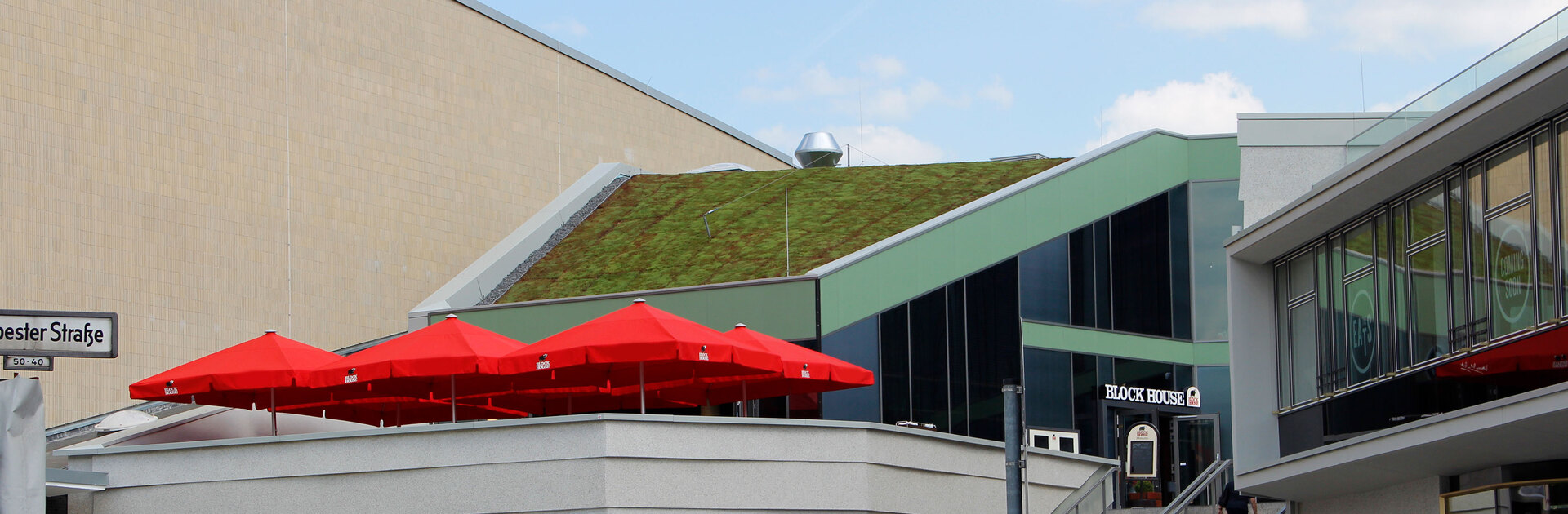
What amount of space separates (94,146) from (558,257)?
9678mm

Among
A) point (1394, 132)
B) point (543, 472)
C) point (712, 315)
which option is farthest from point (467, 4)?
point (1394, 132)

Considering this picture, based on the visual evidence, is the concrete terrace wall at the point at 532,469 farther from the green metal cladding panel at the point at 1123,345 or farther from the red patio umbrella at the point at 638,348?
the green metal cladding panel at the point at 1123,345

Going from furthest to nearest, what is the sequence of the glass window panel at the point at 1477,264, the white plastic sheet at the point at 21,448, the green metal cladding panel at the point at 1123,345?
the green metal cladding panel at the point at 1123,345
the glass window panel at the point at 1477,264
the white plastic sheet at the point at 21,448

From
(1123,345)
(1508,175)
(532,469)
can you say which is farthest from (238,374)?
(1123,345)

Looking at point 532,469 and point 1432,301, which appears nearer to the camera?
point 1432,301

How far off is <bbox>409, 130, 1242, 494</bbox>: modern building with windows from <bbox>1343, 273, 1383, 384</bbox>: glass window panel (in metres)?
8.01

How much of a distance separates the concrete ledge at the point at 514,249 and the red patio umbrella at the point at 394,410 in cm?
441

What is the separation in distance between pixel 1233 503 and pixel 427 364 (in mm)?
11507

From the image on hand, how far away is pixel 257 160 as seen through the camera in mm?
32500

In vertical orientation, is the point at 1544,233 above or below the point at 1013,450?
above

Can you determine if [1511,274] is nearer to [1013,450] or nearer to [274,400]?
[1013,450]

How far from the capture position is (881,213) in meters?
32.4

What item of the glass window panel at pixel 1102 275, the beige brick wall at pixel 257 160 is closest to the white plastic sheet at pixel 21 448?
the beige brick wall at pixel 257 160

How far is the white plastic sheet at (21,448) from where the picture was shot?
633 cm
